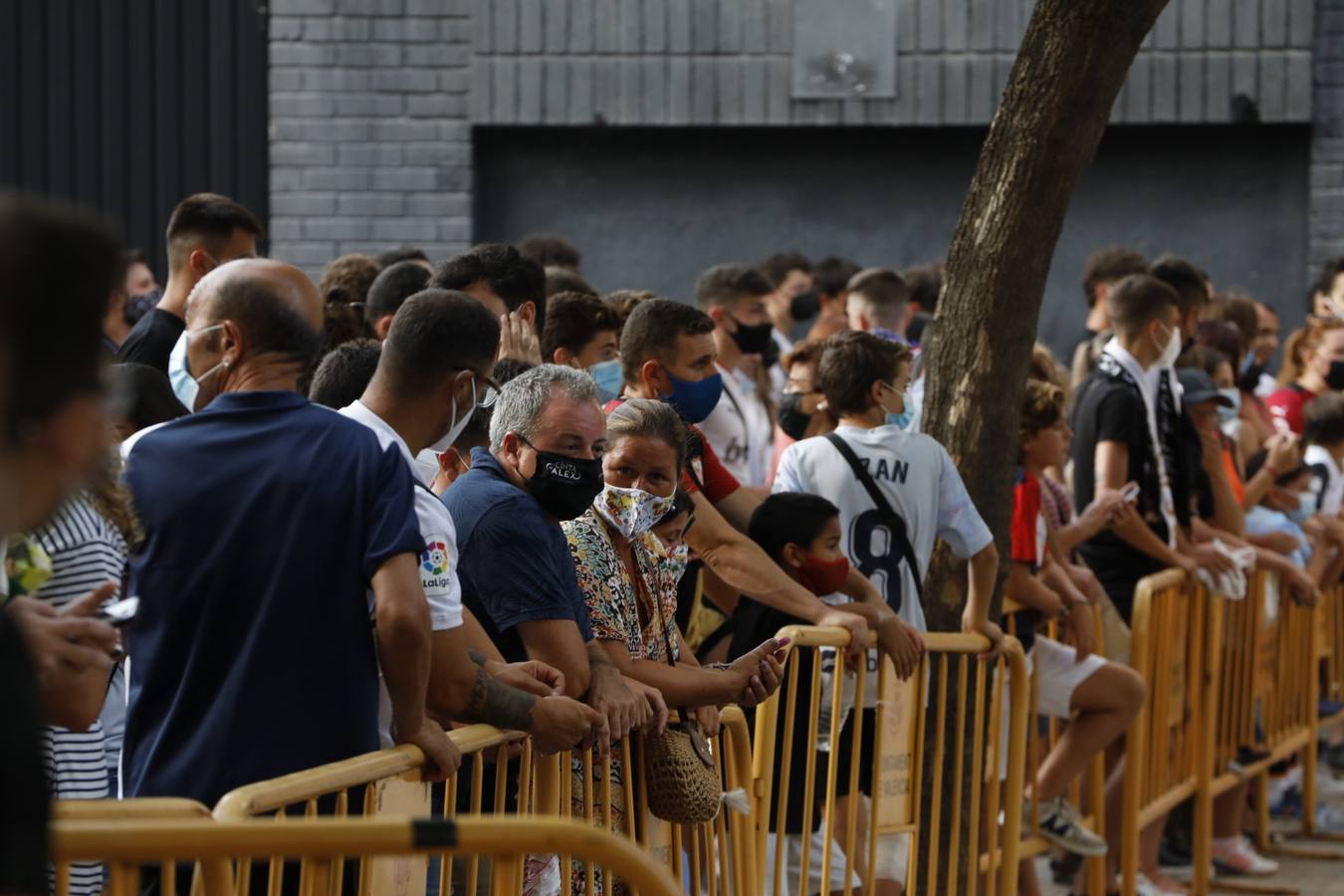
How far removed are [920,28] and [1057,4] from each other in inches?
296

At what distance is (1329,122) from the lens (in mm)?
13453

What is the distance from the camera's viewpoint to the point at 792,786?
5805 mm

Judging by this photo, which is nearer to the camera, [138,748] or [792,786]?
[138,748]

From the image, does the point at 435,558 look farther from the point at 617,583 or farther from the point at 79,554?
the point at 617,583

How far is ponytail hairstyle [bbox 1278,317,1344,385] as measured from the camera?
428 inches

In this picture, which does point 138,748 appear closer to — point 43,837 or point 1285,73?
point 43,837

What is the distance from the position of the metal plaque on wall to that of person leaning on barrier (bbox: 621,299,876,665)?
7768 millimetres

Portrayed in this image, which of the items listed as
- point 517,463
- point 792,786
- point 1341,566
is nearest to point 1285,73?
point 1341,566

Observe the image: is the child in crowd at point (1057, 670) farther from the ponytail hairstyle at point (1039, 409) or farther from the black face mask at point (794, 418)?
the black face mask at point (794, 418)

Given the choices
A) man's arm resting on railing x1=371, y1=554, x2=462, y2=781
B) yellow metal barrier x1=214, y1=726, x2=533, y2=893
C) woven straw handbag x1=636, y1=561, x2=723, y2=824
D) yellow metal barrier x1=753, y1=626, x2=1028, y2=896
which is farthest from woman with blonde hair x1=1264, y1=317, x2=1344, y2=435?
man's arm resting on railing x1=371, y1=554, x2=462, y2=781

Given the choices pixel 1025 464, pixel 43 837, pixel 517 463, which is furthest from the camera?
pixel 1025 464

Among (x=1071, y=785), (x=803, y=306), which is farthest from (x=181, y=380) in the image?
(x=803, y=306)

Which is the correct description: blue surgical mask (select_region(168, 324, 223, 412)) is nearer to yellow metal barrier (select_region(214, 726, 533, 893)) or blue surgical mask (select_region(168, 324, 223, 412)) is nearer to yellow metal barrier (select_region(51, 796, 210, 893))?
yellow metal barrier (select_region(214, 726, 533, 893))

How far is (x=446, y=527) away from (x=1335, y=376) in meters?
7.88
